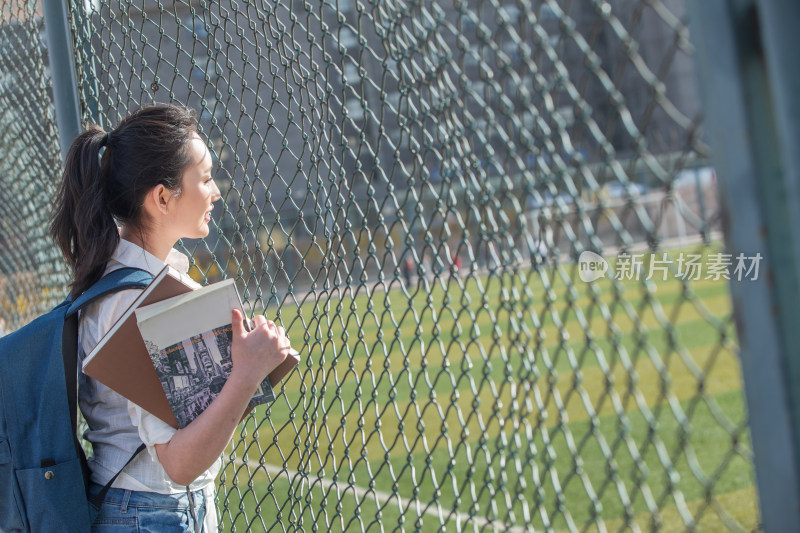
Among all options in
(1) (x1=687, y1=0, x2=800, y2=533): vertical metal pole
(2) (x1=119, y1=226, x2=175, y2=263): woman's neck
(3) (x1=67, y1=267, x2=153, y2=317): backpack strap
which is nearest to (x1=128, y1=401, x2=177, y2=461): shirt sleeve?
(3) (x1=67, y1=267, x2=153, y2=317): backpack strap

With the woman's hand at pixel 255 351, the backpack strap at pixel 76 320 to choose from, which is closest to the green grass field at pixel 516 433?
the woman's hand at pixel 255 351

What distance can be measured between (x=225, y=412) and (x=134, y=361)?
220 millimetres

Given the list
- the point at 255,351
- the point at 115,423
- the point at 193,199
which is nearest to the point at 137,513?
the point at 115,423

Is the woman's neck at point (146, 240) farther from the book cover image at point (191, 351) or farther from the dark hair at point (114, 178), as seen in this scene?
the book cover image at point (191, 351)

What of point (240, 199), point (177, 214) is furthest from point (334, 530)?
point (177, 214)

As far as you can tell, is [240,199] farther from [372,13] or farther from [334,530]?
[334,530]

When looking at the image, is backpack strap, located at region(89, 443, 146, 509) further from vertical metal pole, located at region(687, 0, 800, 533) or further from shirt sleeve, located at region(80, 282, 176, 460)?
vertical metal pole, located at region(687, 0, 800, 533)

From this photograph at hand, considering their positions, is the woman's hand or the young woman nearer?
the woman's hand

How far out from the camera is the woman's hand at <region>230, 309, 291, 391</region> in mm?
1514

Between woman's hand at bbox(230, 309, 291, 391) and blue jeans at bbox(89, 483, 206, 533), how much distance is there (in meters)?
0.41

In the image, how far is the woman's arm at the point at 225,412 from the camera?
1.50m

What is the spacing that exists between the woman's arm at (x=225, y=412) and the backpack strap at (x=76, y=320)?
8.0 inches

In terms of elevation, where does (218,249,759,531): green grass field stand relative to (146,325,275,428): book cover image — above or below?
below

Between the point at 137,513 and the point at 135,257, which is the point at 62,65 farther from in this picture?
the point at 137,513
